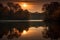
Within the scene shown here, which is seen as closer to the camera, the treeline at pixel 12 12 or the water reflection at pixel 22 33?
the water reflection at pixel 22 33

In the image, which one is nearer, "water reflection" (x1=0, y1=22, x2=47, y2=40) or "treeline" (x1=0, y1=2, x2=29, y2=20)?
"water reflection" (x1=0, y1=22, x2=47, y2=40)

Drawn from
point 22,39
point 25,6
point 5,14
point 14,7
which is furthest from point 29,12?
point 22,39

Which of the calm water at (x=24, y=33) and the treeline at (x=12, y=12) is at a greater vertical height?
the treeline at (x=12, y=12)

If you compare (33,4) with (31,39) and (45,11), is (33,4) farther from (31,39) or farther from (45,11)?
(31,39)

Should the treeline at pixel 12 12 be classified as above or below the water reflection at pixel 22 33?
above

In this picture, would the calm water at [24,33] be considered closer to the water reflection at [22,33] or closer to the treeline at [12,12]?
the water reflection at [22,33]

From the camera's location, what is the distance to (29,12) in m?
1.98

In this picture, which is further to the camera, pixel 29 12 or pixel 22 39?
pixel 29 12

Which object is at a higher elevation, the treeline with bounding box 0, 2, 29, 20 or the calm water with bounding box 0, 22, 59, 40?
the treeline with bounding box 0, 2, 29, 20

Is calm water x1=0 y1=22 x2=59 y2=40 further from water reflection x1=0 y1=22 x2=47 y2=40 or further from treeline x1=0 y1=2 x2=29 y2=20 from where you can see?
treeline x1=0 y1=2 x2=29 y2=20

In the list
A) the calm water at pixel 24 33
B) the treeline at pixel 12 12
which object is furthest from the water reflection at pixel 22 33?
the treeline at pixel 12 12

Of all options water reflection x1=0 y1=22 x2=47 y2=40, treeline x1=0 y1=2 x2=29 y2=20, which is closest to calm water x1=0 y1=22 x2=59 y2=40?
water reflection x1=0 y1=22 x2=47 y2=40

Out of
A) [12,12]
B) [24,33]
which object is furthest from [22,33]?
[12,12]

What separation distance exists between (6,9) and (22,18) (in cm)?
28
